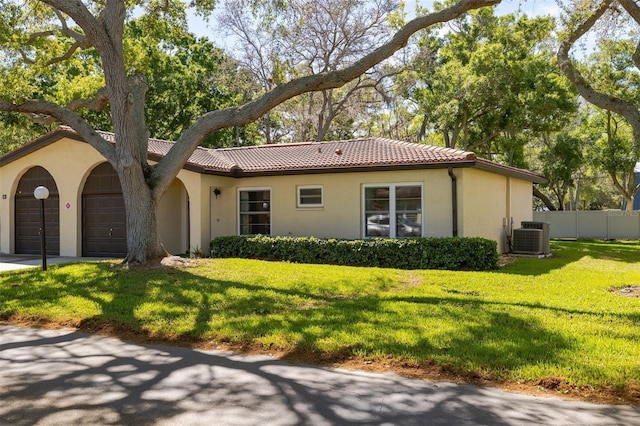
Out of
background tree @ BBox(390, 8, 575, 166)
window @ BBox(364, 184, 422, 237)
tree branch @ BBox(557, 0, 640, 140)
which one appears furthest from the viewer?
background tree @ BBox(390, 8, 575, 166)

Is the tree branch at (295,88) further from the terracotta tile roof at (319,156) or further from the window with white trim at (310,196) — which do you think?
the window with white trim at (310,196)

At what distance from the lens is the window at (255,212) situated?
54.2 ft

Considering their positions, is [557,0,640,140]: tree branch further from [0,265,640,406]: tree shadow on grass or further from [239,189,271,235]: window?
[239,189,271,235]: window

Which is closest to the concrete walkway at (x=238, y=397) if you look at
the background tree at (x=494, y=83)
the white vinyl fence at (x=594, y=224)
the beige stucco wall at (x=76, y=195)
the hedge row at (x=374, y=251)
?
the hedge row at (x=374, y=251)

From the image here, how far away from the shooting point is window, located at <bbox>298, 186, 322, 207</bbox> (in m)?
15.8

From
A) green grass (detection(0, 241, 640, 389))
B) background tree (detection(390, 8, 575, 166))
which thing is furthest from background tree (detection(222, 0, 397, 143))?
green grass (detection(0, 241, 640, 389))

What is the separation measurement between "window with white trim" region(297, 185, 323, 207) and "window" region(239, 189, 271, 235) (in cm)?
110

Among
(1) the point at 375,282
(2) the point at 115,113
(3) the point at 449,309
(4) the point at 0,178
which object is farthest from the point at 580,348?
(4) the point at 0,178

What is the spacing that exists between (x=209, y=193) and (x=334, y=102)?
16506mm

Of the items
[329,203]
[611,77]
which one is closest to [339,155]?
[329,203]

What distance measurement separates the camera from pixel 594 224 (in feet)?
94.1

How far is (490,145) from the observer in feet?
95.6

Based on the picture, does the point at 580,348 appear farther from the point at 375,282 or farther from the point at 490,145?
the point at 490,145

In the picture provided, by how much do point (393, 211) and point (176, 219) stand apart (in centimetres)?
703
